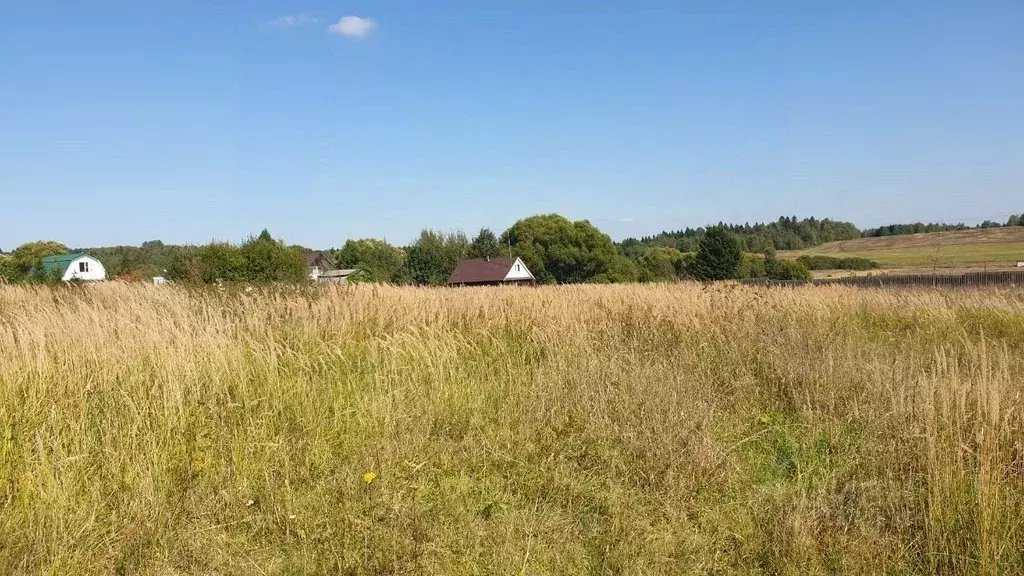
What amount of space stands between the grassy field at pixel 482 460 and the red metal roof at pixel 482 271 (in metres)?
48.6

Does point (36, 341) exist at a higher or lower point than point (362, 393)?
higher

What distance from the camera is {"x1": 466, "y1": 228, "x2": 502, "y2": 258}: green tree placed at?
78.2 metres

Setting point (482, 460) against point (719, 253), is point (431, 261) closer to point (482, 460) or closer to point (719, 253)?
point (719, 253)

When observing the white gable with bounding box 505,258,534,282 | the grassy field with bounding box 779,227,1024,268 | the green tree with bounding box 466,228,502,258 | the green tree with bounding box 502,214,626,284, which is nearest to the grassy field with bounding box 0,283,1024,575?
the grassy field with bounding box 779,227,1024,268

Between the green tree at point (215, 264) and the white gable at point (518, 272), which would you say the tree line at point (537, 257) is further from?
the white gable at point (518, 272)

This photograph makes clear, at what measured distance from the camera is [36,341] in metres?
4.20

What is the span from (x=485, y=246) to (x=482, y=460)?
249 feet

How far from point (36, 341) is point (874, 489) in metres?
5.74

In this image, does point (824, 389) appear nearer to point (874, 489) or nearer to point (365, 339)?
point (874, 489)

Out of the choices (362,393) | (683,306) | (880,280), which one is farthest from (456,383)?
(880,280)

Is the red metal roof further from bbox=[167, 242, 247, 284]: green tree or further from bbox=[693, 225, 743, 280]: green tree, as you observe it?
bbox=[167, 242, 247, 284]: green tree

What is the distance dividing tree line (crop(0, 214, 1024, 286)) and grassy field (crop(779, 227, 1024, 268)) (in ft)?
7.18

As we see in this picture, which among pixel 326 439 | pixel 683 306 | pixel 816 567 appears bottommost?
pixel 816 567

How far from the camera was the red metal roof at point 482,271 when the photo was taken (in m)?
54.4
